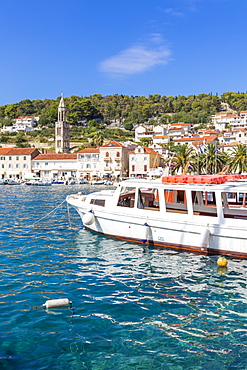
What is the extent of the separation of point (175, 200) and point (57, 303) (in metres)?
9.63

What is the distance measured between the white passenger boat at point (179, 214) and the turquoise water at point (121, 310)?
75 cm

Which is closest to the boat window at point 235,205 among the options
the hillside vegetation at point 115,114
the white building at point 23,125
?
the hillside vegetation at point 115,114

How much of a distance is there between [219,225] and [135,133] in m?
135

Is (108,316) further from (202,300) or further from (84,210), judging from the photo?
(84,210)

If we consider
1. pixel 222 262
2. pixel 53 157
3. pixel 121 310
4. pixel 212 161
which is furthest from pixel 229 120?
pixel 121 310

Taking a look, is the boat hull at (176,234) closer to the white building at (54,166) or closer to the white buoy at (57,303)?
the white buoy at (57,303)

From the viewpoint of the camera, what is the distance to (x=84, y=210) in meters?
19.8

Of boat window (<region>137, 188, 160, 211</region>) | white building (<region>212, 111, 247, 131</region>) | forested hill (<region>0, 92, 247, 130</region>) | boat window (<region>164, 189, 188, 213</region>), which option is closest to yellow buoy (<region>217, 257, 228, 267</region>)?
boat window (<region>164, 189, 188, 213</region>)

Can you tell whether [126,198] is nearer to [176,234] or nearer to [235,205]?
[176,234]

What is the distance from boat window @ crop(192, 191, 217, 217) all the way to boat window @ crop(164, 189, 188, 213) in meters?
0.52

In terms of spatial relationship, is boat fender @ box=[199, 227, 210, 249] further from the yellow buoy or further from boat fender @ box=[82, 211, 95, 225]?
boat fender @ box=[82, 211, 95, 225]

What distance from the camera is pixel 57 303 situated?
9570 millimetres

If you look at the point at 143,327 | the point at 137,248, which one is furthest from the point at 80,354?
the point at 137,248

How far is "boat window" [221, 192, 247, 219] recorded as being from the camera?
52.7ft
